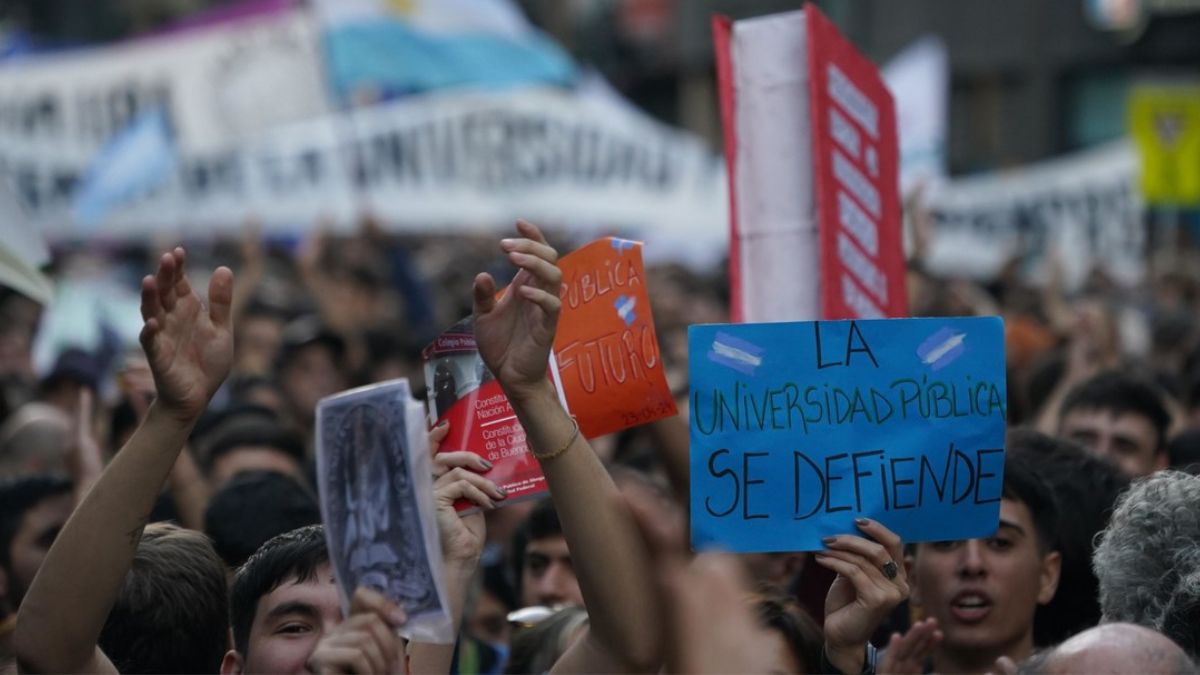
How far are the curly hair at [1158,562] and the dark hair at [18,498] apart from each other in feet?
9.14

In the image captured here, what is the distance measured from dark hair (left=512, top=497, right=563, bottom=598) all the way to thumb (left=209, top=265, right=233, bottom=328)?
1768 mm

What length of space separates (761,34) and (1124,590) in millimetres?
1944

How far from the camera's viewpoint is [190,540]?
11.7 ft

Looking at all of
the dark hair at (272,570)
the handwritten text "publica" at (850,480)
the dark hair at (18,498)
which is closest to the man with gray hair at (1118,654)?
the handwritten text "publica" at (850,480)

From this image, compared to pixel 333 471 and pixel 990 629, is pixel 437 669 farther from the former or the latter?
pixel 990 629

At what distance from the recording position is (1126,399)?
561 cm

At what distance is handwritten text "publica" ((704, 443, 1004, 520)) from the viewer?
321 centimetres

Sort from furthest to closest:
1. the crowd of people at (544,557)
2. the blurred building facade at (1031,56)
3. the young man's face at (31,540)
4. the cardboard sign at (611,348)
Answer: the blurred building facade at (1031,56), the young man's face at (31,540), the cardboard sign at (611,348), the crowd of people at (544,557)

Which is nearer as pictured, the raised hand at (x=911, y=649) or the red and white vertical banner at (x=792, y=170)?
the raised hand at (x=911, y=649)

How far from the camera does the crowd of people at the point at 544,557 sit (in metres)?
2.80

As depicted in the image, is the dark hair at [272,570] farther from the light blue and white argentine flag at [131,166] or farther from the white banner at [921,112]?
the light blue and white argentine flag at [131,166]

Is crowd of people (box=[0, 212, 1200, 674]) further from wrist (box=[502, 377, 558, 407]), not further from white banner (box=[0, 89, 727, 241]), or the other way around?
white banner (box=[0, 89, 727, 241])

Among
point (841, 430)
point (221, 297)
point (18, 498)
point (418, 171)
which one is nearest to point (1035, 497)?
point (841, 430)

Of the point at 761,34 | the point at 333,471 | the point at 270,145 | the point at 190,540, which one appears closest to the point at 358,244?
the point at 270,145
